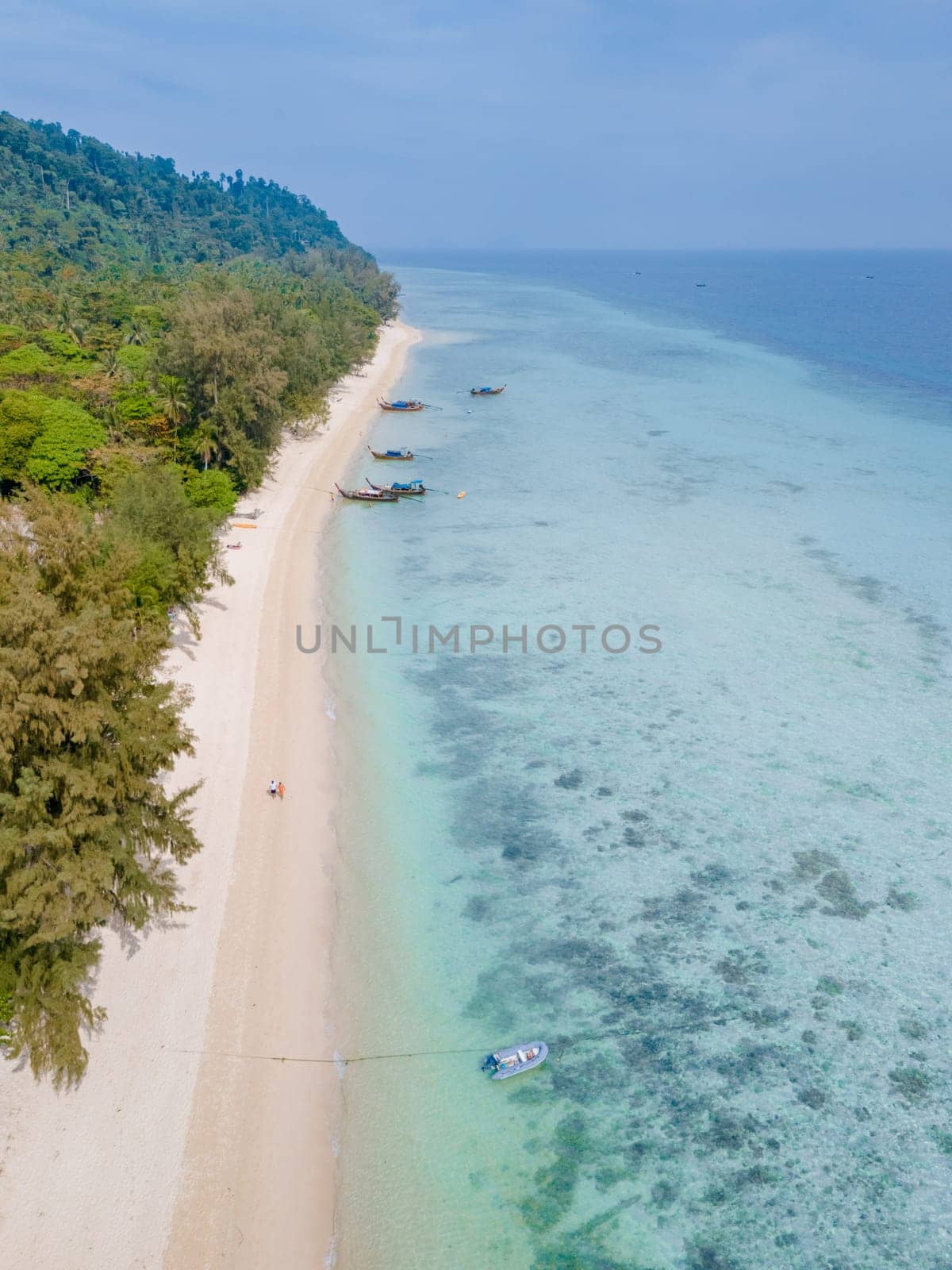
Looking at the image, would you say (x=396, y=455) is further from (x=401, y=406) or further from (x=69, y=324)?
(x=69, y=324)

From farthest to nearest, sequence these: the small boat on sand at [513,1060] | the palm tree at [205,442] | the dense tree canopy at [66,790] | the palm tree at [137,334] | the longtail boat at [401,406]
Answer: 1. the longtail boat at [401,406]
2. the palm tree at [137,334]
3. the palm tree at [205,442]
4. the small boat on sand at [513,1060]
5. the dense tree canopy at [66,790]

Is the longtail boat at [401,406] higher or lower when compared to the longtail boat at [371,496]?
higher

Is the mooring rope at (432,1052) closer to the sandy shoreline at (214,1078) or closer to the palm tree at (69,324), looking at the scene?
the sandy shoreline at (214,1078)

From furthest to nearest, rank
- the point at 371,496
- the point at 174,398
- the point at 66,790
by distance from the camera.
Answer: the point at 371,496
the point at 174,398
the point at 66,790

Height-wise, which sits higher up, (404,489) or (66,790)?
(66,790)

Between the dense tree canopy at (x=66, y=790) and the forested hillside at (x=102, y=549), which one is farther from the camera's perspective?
the forested hillside at (x=102, y=549)

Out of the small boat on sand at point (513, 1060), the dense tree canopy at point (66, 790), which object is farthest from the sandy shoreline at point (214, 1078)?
the small boat on sand at point (513, 1060)

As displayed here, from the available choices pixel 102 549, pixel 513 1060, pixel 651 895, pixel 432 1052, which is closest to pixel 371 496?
pixel 102 549

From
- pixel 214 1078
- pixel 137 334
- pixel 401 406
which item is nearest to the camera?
pixel 214 1078
